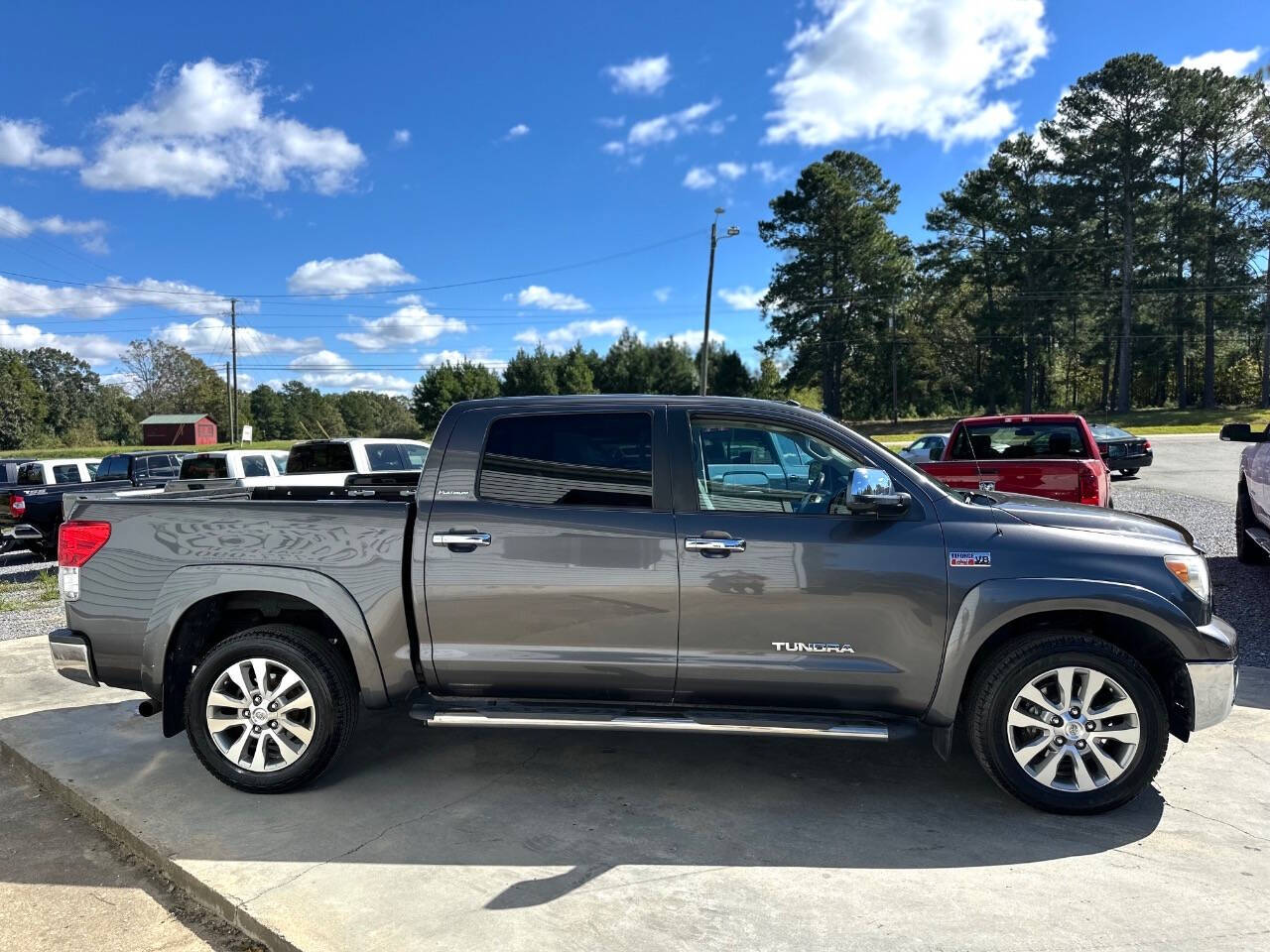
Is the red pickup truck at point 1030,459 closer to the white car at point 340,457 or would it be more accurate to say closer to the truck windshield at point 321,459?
the white car at point 340,457

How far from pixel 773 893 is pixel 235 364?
5787cm

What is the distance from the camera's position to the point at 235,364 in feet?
174

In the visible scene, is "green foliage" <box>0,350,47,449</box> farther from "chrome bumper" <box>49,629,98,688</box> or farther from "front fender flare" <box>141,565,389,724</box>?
"front fender flare" <box>141,565,389,724</box>

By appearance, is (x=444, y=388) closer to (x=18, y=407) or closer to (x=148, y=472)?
(x=18, y=407)

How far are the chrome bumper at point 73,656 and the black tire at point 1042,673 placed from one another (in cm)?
416

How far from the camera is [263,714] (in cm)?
370

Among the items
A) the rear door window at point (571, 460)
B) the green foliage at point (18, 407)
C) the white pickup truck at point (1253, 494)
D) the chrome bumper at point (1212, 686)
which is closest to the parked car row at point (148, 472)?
the rear door window at point (571, 460)

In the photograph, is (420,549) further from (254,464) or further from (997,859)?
(254,464)

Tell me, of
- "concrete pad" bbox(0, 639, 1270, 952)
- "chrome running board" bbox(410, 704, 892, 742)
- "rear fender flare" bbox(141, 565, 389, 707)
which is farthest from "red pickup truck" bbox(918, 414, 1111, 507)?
"rear fender flare" bbox(141, 565, 389, 707)

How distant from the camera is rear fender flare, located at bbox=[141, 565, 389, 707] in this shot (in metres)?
3.66

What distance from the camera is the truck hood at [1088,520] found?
3536 millimetres

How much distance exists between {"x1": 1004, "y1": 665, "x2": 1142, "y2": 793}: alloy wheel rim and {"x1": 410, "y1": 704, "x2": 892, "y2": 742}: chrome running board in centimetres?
64

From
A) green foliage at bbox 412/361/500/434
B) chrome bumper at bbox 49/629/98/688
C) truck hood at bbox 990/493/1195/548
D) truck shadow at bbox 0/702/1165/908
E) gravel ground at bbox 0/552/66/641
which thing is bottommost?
gravel ground at bbox 0/552/66/641

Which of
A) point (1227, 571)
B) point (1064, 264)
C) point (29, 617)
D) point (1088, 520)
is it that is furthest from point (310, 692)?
point (1064, 264)
